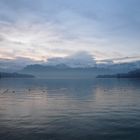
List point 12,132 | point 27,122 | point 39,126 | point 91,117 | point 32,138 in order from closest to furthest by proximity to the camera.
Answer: point 32,138 < point 12,132 < point 39,126 < point 27,122 < point 91,117

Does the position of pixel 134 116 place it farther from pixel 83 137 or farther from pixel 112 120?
pixel 83 137

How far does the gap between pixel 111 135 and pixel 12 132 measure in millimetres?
12971

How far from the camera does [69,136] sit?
31375mm

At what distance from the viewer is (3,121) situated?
132 ft

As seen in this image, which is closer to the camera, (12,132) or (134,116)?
(12,132)

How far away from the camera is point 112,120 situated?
134 ft

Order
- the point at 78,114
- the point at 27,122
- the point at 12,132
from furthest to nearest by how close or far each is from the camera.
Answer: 1. the point at 78,114
2. the point at 27,122
3. the point at 12,132

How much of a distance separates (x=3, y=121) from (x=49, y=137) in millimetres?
12507

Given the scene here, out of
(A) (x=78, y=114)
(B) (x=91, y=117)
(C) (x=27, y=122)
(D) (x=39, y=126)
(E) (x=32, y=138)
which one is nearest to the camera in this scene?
(E) (x=32, y=138)

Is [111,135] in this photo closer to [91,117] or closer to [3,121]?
[91,117]

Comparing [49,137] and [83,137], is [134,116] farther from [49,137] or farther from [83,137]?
[49,137]

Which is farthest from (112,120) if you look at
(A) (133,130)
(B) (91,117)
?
(A) (133,130)

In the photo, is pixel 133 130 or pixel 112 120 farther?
pixel 112 120

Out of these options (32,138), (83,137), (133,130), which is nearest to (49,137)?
(32,138)
